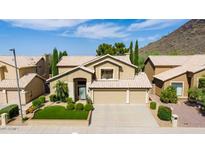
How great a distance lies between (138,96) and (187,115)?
19.2 ft

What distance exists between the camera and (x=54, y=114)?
1523 cm

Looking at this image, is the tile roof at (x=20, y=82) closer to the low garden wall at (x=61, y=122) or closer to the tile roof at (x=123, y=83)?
the low garden wall at (x=61, y=122)

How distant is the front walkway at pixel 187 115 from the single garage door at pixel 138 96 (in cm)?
368

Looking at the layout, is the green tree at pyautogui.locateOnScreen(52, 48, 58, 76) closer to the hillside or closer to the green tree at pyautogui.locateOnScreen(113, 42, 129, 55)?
the green tree at pyautogui.locateOnScreen(113, 42, 129, 55)

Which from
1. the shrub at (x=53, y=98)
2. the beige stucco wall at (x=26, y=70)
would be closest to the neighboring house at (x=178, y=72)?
the shrub at (x=53, y=98)

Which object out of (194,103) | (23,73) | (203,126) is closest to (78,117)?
(203,126)

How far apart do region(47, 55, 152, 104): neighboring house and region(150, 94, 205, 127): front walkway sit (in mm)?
4006

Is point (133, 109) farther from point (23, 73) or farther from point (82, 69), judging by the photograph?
point (23, 73)

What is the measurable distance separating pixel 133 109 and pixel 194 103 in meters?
8.68

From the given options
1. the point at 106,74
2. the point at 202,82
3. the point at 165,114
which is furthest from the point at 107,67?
the point at 202,82

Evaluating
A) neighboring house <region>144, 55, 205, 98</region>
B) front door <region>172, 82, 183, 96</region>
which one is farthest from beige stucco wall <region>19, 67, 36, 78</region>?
front door <region>172, 82, 183, 96</region>

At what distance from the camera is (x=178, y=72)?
22453 mm

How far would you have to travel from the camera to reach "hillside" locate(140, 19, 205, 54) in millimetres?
69569

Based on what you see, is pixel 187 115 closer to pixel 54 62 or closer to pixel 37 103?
pixel 37 103
